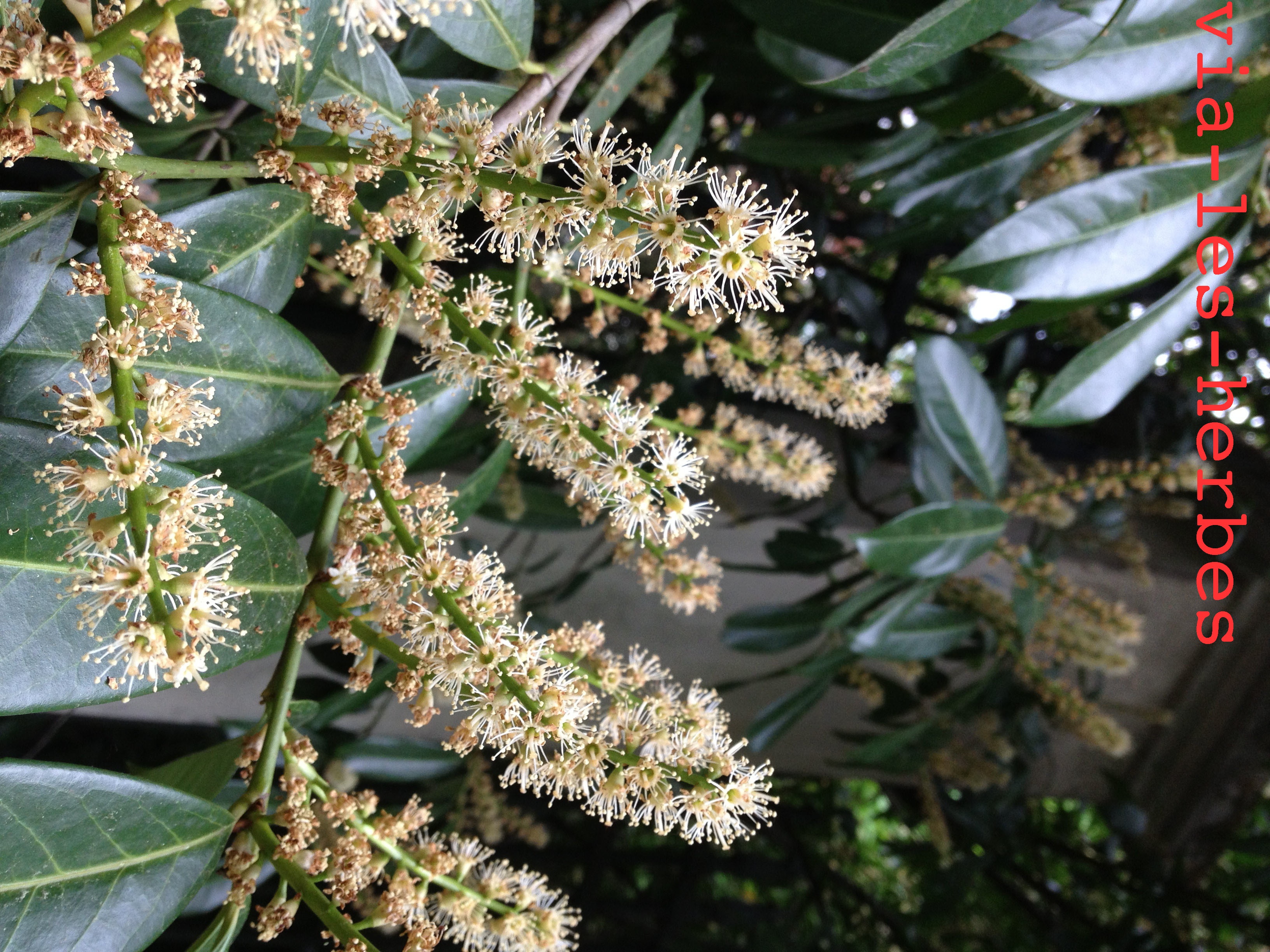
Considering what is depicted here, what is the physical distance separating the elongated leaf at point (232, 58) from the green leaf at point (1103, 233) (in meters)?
0.65

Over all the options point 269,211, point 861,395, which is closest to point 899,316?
point 861,395

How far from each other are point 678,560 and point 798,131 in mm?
727

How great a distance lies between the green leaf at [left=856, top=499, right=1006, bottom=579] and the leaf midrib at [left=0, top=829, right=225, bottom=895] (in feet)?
2.71

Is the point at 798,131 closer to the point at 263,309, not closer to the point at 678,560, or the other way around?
the point at 678,560

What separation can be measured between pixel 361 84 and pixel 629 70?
379mm

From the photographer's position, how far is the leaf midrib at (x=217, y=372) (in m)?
Answer: 0.55

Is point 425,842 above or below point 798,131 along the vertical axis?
below

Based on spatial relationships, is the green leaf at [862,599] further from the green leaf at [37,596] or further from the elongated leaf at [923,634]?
the green leaf at [37,596]

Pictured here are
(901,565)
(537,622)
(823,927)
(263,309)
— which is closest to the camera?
(263,309)

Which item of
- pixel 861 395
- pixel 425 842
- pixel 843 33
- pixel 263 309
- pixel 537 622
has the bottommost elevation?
pixel 537 622

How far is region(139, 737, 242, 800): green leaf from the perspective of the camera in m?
0.75

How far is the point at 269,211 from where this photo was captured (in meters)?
0.64

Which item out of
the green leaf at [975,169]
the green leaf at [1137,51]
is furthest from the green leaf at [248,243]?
the green leaf at [975,169]

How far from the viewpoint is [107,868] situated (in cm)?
58
